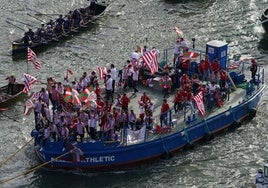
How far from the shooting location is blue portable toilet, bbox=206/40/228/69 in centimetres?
4606

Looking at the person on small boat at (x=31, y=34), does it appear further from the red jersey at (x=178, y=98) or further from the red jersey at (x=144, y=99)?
the red jersey at (x=178, y=98)

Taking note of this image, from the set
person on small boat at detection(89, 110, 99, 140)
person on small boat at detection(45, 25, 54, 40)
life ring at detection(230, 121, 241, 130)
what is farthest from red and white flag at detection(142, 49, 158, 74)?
person on small boat at detection(45, 25, 54, 40)

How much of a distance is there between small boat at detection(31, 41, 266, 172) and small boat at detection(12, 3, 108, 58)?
1610cm

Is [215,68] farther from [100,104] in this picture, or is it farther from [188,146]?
[100,104]

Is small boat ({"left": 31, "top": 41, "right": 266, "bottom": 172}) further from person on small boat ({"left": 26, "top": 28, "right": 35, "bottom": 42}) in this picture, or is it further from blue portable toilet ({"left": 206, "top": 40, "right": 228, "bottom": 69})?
person on small boat ({"left": 26, "top": 28, "right": 35, "bottom": 42})

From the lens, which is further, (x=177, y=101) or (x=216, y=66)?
(x=216, y=66)

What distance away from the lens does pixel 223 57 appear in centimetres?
4662

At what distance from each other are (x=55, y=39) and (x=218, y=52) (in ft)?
54.6

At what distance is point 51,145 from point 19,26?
24639 millimetres

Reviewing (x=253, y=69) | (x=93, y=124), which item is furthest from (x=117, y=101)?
(x=253, y=69)

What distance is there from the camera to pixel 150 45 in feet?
190

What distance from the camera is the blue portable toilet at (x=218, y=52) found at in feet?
151

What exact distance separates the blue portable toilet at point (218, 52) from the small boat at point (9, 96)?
43.3ft

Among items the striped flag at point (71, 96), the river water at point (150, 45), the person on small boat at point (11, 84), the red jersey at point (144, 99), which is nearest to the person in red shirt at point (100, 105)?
the striped flag at point (71, 96)
